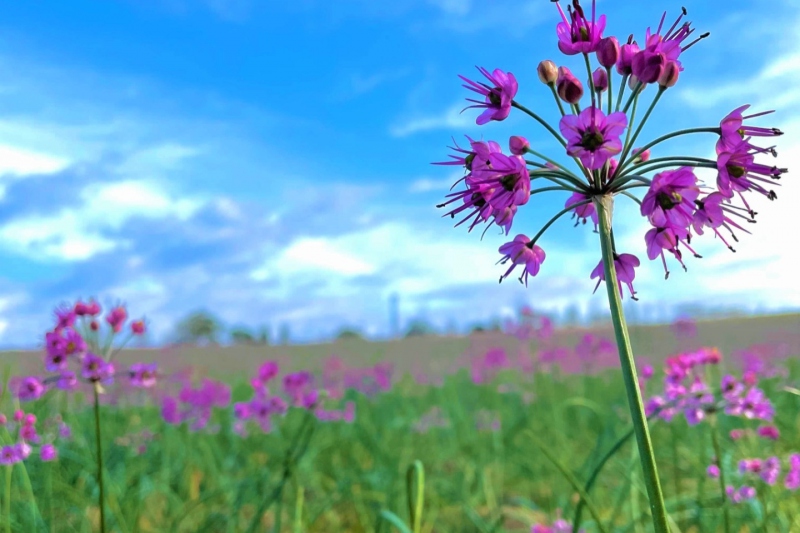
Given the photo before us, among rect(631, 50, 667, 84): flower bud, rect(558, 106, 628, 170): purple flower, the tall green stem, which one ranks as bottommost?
the tall green stem

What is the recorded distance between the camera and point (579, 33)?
130 cm

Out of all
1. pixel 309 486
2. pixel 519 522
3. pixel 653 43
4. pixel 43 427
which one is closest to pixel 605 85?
pixel 653 43

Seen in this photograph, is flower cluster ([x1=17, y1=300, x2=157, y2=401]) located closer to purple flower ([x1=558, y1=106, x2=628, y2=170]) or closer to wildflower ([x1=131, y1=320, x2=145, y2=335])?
wildflower ([x1=131, y1=320, x2=145, y2=335])

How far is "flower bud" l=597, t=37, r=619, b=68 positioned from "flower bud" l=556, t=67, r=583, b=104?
7 centimetres

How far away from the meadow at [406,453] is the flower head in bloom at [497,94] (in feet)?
3.06

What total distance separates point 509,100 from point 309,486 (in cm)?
347

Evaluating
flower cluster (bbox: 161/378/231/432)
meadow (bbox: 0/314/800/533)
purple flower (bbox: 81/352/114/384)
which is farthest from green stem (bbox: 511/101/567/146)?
flower cluster (bbox: 161/378/231/432)

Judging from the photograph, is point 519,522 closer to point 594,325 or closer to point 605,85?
point 605,85

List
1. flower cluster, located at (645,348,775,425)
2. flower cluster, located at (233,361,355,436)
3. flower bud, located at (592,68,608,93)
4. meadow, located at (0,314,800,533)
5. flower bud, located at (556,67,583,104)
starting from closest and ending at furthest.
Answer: flower bud, located at (556,67,583,104), flower bud, located at (592,68,608,93), flower cluster, located at (645,348,775,425), meadow, located at (0,314,800,533), flower cluster, located at (233,361,355,436)

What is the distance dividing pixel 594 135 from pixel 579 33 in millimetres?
299

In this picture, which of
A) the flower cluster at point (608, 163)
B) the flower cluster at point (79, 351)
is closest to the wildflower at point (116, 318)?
the flower cluster at point (79, 351)

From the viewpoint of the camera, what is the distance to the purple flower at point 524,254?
1.29 meters

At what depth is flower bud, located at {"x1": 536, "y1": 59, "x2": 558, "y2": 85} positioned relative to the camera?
1.22m

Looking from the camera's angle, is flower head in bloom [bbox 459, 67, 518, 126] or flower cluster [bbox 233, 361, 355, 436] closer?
flower head in bloom [bbox 459, 67, 518, 126]
